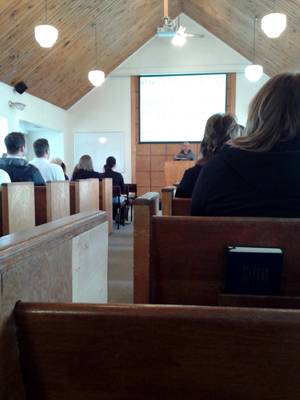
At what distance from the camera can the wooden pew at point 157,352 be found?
0.40 meters

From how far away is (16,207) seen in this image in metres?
2.14

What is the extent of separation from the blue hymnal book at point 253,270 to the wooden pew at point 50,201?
1.99 meters

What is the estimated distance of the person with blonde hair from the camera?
1.09m

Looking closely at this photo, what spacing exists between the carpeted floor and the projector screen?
4644 millimetres

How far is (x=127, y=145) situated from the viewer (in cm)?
948

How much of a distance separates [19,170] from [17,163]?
7 cm

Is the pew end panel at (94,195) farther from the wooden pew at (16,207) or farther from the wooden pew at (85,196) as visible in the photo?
the wooden pew at (16,207)

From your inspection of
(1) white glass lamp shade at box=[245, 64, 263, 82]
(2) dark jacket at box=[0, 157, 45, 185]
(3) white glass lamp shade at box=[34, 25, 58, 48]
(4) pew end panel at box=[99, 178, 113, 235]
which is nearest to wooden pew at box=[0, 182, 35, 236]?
(2) dark jacket at box=[0, 157, 45, 185]

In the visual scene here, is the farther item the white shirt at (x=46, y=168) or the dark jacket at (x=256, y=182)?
the white shirt at (x=46, y=168)

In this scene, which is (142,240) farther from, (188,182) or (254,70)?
(254,70)

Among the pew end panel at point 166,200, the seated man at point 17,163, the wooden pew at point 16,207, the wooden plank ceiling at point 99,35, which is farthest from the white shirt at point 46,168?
the wooden plank ceiling at point 99,35

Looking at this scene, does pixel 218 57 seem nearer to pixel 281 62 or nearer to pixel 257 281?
pixel 281 62

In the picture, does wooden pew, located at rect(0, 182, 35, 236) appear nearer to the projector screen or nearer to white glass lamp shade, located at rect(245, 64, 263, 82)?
white glass lamp shade, located at rect(245, 64, 263, 82)

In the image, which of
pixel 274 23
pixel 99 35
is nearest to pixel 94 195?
pixel 274 23
